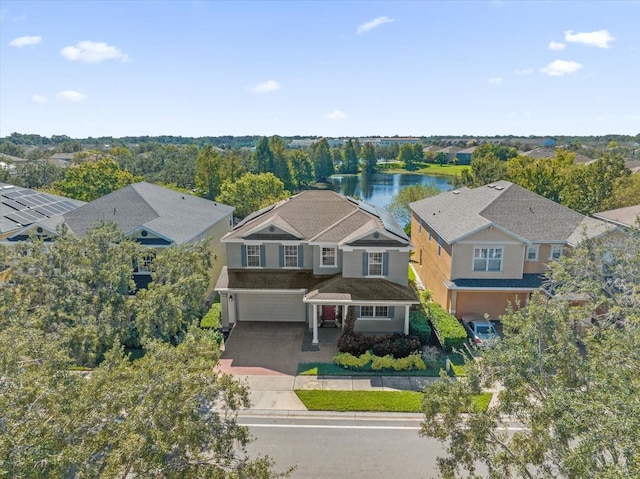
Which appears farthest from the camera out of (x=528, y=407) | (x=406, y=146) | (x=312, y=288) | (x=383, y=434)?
(x=406, y=146)

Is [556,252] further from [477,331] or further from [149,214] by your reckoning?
[149,214]

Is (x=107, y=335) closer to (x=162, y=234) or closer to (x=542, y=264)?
(x=162, y=234)

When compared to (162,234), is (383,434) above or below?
below

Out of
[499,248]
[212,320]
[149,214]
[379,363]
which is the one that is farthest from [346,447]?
[149,214]

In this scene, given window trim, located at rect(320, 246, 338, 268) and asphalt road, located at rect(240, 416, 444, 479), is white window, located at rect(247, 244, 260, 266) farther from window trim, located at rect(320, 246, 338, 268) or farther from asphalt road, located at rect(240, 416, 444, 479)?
asphalt road, located at rect(240, 416, 444, 479)

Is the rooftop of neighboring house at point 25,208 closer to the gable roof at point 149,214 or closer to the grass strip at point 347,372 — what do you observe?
the gable roof at point 149,214

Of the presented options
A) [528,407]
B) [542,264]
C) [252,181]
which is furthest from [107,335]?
[252,181]

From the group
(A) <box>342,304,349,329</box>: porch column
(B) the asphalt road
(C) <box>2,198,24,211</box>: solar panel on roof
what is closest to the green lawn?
(B) the asphalt road
